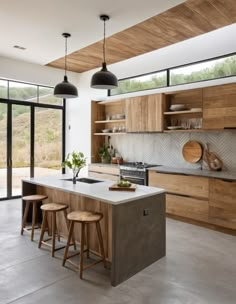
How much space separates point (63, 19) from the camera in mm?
3971

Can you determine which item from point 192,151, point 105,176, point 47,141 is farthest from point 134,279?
point 47,141

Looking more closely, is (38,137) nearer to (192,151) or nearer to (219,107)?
(192,151)

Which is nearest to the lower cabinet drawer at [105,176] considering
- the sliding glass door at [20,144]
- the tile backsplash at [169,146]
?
the tile backsplash at [169,146]

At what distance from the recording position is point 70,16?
3865mm

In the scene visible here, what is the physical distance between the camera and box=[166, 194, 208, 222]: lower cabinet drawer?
439cm

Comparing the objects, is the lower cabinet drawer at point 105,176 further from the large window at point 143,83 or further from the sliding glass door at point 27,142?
the large window at point 143,83

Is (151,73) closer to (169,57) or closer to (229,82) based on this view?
(169,57)

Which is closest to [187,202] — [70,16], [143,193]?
[143,193]

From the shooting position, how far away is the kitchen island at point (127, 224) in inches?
105

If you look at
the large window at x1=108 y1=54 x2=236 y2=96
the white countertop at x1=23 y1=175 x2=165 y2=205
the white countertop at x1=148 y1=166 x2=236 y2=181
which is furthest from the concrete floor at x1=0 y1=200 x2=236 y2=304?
the large window at x1=108 y1=54 x2=236 y2=96

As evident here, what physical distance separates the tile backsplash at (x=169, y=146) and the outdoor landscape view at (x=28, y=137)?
5.83 feet

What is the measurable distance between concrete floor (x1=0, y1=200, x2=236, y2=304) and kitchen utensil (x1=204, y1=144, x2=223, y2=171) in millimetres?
1433

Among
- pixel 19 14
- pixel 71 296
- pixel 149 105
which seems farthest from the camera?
pixel 149 105

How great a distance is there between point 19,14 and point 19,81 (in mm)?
2765
